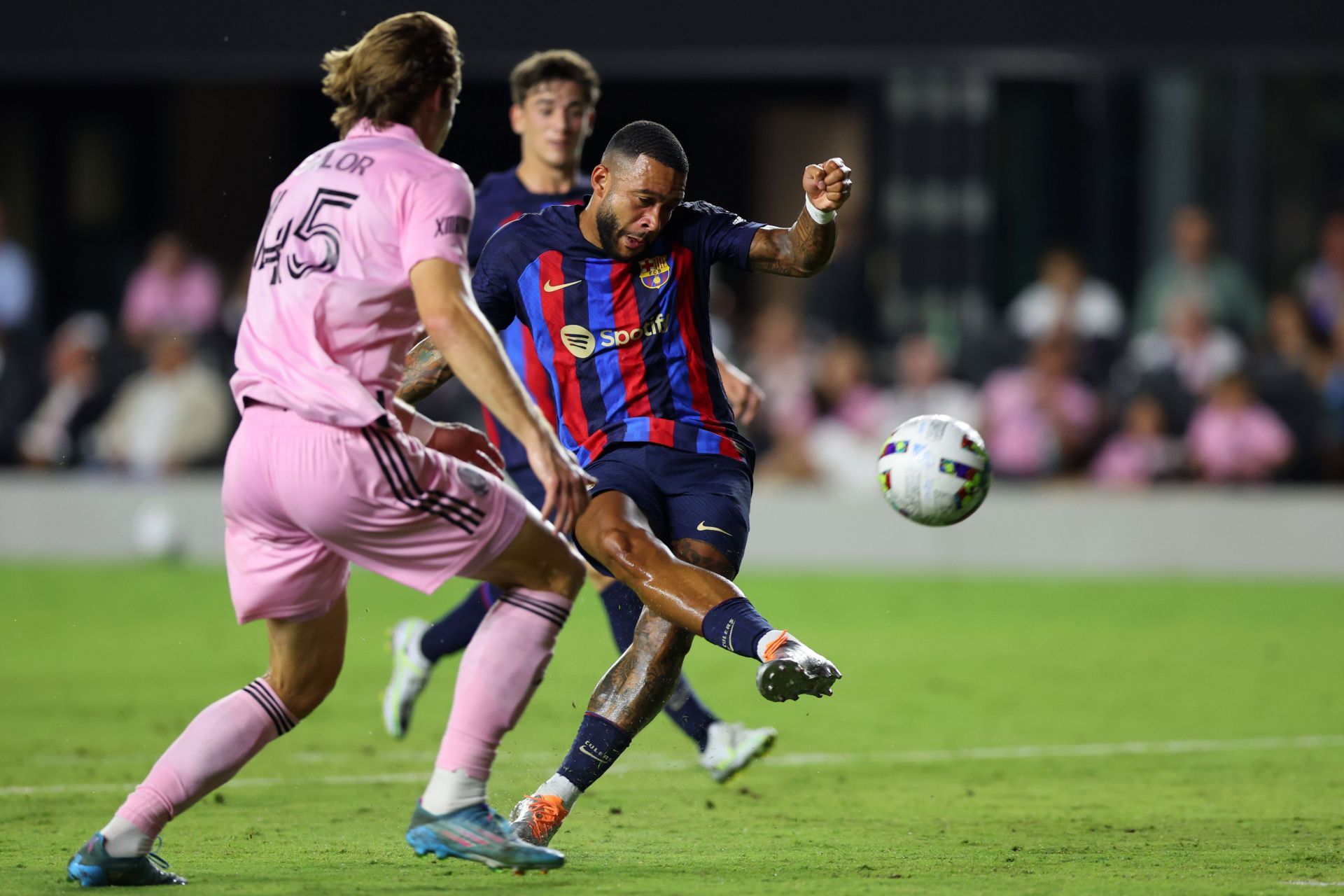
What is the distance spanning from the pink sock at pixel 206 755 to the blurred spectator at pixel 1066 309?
1099 cm

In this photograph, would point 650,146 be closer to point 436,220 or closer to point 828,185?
point 828,185

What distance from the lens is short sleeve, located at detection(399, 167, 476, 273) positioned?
4922 millimetres

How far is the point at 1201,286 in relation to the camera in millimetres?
16016

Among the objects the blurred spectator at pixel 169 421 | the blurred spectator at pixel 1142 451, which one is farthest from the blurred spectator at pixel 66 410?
the blurred spectator at pixel 1142 451

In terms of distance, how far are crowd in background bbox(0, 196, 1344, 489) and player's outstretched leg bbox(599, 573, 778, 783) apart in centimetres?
845

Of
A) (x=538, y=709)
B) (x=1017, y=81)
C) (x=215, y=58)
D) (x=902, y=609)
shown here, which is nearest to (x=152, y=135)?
(x=215, y=58)

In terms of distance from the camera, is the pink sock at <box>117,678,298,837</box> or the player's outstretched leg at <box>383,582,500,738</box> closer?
the pink sock at <box>117,678,298,837</box>

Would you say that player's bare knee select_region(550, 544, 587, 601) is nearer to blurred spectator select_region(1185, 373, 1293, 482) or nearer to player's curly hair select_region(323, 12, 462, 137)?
player's curly hair select_region(323, 12, 462, 137)

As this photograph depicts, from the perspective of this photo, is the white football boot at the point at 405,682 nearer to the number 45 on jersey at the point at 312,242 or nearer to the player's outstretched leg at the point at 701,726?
the player's outstretched leg at the point at 701,726

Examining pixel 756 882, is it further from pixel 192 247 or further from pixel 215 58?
pixel 192 247

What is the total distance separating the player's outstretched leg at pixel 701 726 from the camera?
6.71 metres

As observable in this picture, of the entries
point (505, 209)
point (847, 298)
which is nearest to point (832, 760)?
point (505, 209)

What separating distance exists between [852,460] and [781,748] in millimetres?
7553

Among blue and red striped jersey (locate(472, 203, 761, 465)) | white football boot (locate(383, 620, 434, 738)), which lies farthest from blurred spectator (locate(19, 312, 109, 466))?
blue and red striped jersey (locate(472, 203, 761, 465))
